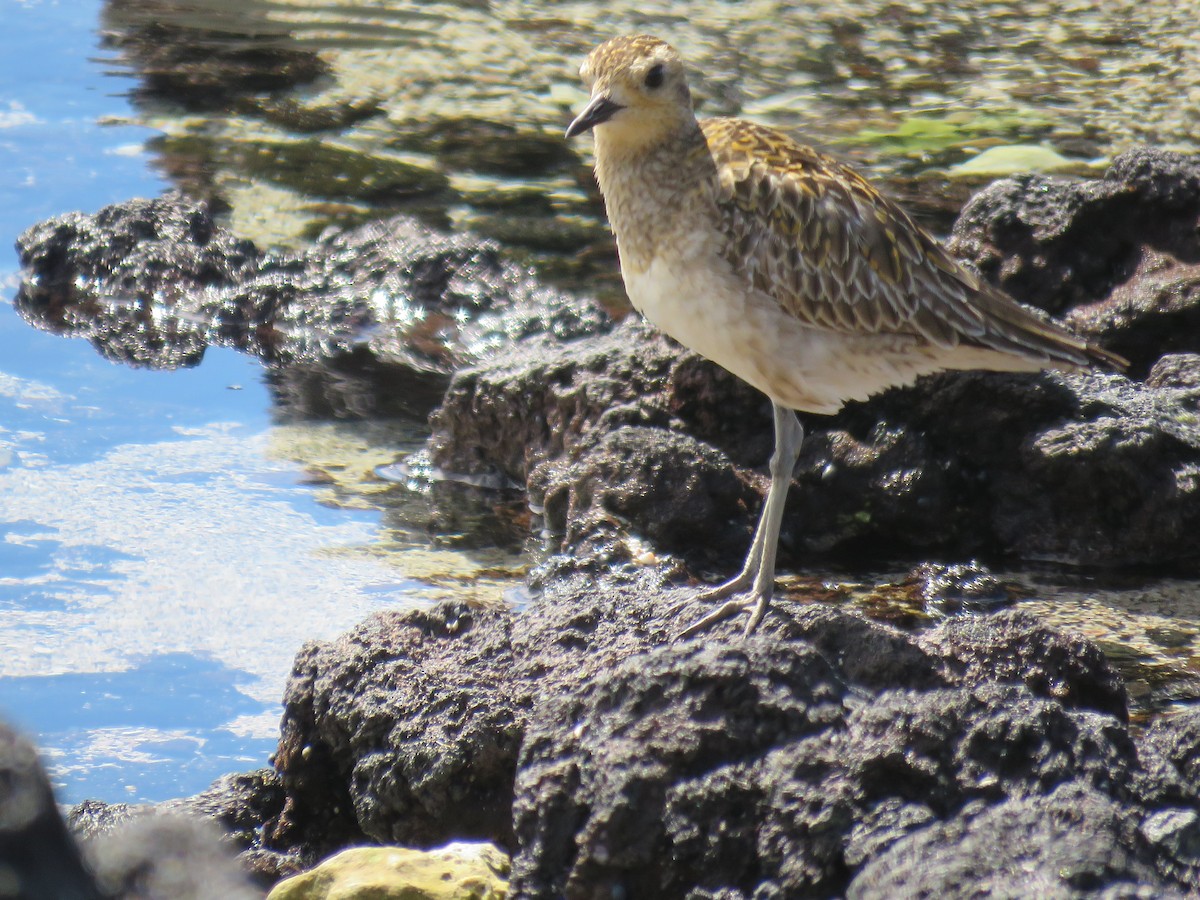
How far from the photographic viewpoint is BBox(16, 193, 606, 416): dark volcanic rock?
28.0 feet

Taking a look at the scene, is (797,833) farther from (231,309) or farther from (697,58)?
(697,58)

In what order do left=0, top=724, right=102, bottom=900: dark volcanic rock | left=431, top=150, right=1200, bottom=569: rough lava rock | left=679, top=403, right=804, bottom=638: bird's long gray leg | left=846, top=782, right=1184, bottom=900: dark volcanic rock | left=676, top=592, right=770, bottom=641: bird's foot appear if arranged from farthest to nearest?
1. left=431, top=150, right=1200, bottom=569: rough lava rock
2. left=679, top=403, right=804, bottom=638: bird's long gray leg
3. left=676, top=592, right=770, bottom=641: bird's foot
4. left=846, top=782, right=1184, bottom=900: dark volcanic rock
5. left=0, top=724, right=102, bottom=900: dark volcanic rock

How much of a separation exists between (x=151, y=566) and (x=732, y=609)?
2.79 m

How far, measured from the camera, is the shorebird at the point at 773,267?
4.98m

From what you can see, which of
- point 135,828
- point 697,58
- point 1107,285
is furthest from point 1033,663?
point 697,58

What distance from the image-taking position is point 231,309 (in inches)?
351

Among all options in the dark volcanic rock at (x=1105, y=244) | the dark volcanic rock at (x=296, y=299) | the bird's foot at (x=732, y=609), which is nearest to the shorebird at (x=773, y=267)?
the bird's foot at (x=732, y=609)

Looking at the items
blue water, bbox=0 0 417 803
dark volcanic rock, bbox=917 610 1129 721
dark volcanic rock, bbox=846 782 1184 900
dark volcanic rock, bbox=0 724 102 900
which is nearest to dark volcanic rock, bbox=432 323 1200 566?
blue water, bbox=0 0 417 803

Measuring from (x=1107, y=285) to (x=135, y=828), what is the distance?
6.31 m

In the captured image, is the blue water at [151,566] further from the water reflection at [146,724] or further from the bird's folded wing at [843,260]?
the bird's folded wing at [843,260]

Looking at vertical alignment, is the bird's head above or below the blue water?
above

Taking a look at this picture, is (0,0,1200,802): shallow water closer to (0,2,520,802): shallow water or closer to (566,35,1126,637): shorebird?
(0,2,520,802): shallow water

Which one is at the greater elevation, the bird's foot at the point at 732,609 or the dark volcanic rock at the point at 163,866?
the dark volcanic rock at the point at 163,866

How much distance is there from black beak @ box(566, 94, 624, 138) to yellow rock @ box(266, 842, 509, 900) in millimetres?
2365
